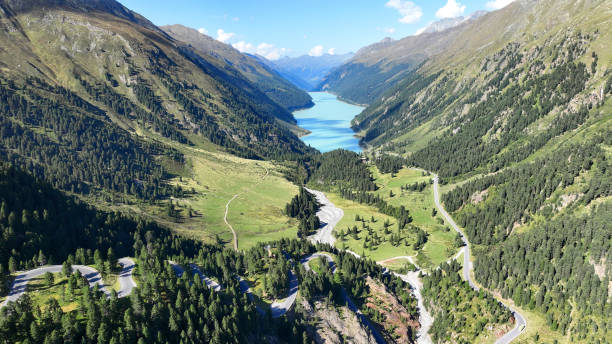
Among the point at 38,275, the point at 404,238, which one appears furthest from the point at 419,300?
the point at 38,275

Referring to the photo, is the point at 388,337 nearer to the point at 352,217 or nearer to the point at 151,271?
the point at 151,271

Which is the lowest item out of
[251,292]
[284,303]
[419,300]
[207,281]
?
[419,300]

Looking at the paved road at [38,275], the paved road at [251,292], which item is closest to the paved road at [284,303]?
the paved road at [251,292]

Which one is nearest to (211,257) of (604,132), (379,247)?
(379,247)

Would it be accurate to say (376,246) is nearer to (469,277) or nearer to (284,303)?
(469,277)

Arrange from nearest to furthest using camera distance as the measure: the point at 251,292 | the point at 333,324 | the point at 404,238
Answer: the point at 333,324 → the point at 251,292 → the point at 404,238

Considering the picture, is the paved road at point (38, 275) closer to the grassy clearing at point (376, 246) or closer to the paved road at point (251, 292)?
the paved road at point (251, 292)
